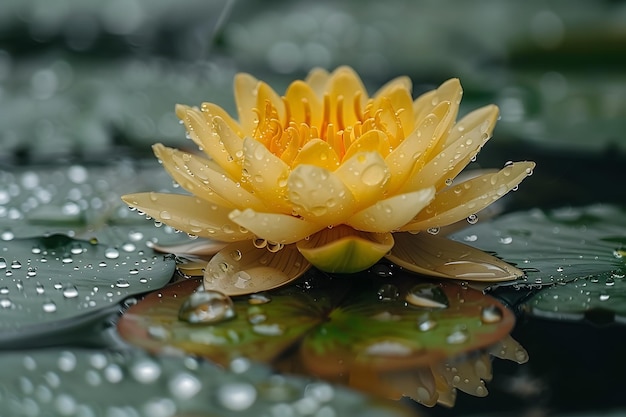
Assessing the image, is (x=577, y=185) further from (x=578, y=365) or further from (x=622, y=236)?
(x=578, y=365)

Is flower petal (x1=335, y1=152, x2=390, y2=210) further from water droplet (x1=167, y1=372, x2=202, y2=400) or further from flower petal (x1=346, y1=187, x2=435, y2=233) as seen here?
water droplet (x1=167, y1=372, x2=202, y2=400)

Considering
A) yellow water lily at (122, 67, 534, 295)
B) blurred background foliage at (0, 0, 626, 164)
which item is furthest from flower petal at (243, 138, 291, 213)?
blurred background foliage at (0, 0, 626, 164)

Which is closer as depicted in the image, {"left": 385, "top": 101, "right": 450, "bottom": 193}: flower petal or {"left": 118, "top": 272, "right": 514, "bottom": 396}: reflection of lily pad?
{"left": 118, "top": 272, "right": 514, "bottom": 396}: reflection of lily pad

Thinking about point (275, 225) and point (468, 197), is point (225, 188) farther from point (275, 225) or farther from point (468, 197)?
point (468, 197)

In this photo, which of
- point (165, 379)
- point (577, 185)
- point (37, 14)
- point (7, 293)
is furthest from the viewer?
point (37, 14)

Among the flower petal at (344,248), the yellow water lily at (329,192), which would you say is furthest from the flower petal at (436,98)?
the flower petal at (344,248)

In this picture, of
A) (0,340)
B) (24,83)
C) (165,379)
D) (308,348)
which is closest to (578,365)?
(308,348)

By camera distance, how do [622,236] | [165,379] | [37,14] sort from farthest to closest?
[37,14]
[622,236]
[165,379]
